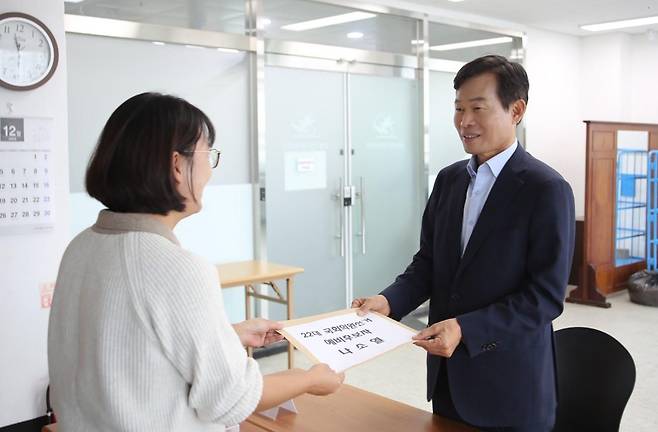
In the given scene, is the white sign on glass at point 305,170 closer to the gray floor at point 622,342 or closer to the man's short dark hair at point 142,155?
the gray floor at point 622,342

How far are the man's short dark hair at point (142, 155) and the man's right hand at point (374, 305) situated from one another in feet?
2.74

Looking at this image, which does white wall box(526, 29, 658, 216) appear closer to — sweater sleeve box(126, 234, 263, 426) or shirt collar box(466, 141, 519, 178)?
shirt collar box(466, 141, 519, 178)

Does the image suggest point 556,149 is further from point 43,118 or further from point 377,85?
point 43,118

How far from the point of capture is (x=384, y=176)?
625 cm


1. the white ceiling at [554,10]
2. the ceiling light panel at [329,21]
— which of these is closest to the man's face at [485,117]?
the ceiling light panel at [329,21]

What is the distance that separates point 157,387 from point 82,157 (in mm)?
3431

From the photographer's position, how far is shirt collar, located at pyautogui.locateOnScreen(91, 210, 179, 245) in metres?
1.21

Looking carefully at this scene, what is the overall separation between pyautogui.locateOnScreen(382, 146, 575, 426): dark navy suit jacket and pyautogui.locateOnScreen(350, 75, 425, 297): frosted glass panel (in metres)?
4.18

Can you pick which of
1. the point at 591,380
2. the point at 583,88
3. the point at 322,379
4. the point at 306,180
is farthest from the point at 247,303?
the point at 583,88

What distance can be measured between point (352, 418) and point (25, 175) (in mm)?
2371

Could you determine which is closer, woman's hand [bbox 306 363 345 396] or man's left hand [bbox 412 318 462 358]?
woman's hand [bbox 306 363 345 396]

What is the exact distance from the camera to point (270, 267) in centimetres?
475

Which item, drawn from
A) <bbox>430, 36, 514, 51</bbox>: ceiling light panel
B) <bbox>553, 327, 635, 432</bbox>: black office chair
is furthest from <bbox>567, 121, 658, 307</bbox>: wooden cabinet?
<bbox>553, 327, 635, 432</bbox>: black office chair

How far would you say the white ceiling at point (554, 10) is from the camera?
6.41 m
